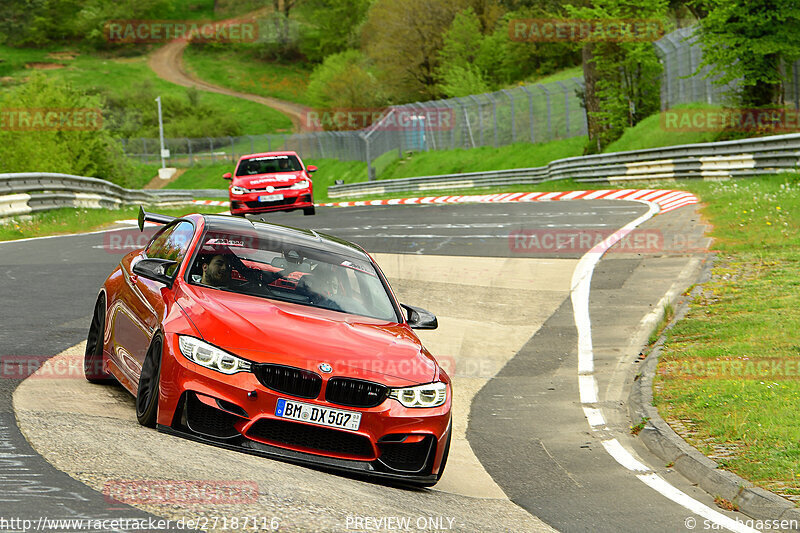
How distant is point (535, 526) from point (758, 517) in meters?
1.45

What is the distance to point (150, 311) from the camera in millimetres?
7051

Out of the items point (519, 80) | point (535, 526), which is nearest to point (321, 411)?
point (535, 526)

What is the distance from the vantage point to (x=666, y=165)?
3309 centimetres

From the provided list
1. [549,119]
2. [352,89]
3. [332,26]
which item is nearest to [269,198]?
[549,119]

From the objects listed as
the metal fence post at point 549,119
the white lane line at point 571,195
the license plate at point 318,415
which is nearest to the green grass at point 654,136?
the white lane line at point 571,195

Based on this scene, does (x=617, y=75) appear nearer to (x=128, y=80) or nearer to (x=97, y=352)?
(x=97, y=352)

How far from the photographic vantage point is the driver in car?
23.8 feet

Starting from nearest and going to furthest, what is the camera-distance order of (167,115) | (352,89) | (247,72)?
(352,89)
(167,115)
(247,72)

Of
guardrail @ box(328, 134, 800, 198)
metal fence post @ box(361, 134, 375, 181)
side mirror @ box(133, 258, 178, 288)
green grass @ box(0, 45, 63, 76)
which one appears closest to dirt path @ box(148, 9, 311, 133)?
green grass @ box(0, 45, 63, 76)

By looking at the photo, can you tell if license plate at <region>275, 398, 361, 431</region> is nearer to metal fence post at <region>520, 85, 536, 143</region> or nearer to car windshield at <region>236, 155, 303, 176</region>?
car windshield at <region>236, 155, 303, 176</region>

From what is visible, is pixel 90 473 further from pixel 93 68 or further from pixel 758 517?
pixel 93 68

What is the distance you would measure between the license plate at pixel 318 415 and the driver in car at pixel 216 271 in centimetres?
147

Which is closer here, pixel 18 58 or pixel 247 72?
pixel 18 58

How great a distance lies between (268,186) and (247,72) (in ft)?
392
